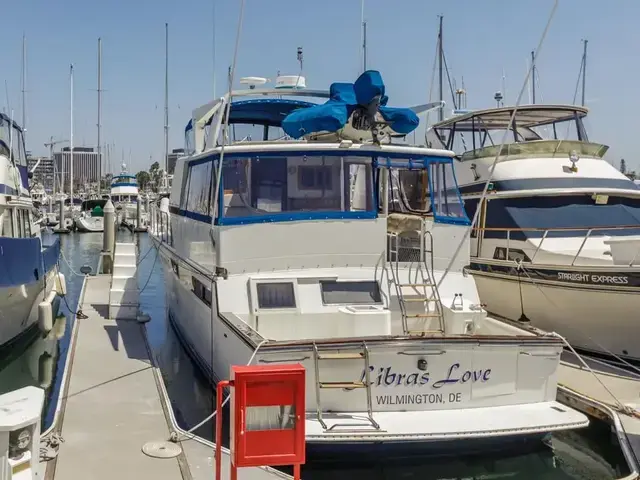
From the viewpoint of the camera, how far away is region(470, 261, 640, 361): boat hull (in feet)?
35.5

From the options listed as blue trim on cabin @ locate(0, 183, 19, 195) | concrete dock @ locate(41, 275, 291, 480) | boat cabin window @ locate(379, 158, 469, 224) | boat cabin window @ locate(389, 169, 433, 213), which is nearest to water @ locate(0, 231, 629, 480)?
concrete dock @ locate(41, 275, 291, 480)

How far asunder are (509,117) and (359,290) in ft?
29.5

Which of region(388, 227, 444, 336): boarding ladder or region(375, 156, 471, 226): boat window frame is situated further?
region(375, 156, 471, 226): boat window frame

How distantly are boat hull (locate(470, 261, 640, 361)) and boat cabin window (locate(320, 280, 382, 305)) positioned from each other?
16.7 feet

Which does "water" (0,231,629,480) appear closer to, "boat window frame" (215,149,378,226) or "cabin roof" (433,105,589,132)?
"boat window frame" (215,149,378,226)

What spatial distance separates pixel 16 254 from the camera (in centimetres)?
1113

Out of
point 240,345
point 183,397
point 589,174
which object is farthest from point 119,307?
point 589,174

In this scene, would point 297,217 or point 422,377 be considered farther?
point 297,217

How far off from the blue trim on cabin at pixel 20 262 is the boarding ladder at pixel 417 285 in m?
6.67

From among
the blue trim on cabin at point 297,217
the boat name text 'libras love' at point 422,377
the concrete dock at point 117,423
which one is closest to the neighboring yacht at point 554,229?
the blue trim on cabin at point 297,217

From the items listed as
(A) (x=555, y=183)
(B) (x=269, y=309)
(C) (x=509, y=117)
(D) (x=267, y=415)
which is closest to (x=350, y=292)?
(B) (x=269, y=309)

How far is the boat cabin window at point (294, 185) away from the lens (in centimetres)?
832

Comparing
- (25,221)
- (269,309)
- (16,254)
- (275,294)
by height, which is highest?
(25,221)

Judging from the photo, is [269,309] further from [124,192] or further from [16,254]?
[124,192]
